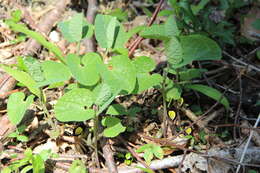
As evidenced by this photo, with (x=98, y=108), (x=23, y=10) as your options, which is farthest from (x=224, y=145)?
(x=23, y=10)

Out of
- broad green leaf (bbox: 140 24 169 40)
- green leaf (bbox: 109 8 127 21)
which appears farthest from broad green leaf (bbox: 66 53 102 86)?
green leaf (bbox: 109 8 127 21)

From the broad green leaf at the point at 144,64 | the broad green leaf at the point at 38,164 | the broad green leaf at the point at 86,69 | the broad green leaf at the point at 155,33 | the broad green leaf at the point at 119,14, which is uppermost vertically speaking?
the broad green leaf at the point at 119,14

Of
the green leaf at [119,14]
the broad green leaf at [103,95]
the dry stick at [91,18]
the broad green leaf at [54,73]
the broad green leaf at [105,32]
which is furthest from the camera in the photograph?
the green leaf at [119,14]

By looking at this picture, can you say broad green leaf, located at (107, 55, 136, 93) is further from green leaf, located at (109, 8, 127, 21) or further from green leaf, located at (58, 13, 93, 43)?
green leaf, located at (109, 8, 127, 21)

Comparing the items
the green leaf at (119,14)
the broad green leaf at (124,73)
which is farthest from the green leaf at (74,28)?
the green leaf at (119,14)

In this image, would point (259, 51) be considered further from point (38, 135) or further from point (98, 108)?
point (38, 135)

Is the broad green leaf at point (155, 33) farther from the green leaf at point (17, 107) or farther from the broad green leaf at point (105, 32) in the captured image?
the green leaf at point (17, 107)
